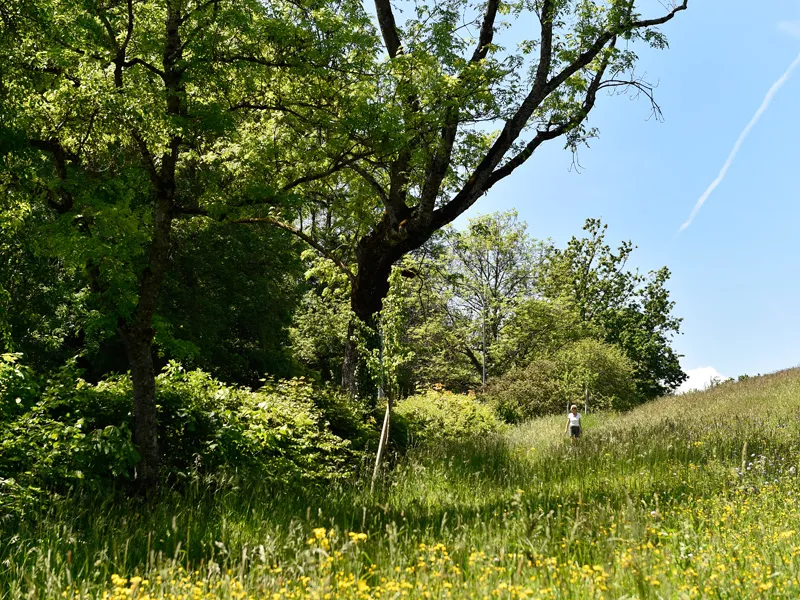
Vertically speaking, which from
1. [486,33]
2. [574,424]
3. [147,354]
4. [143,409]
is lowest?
[574,424]

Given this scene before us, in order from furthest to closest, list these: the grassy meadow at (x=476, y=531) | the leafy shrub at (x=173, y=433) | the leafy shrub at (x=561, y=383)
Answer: the leafy shrub at (x=561, y=383) < the leafy shrub at (x=173, y=433) < the grassy meadow at (x=476, y=531)

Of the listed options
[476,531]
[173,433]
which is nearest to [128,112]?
[173,433]

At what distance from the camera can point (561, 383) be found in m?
25.4

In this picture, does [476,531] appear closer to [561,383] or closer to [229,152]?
[229,152]

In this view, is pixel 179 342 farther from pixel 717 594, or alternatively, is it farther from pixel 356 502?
pixel 717 594

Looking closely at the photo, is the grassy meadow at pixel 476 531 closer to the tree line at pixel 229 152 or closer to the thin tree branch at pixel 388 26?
A: the tree line at pixel 229 152

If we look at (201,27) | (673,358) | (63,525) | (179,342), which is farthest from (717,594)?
(673,358)

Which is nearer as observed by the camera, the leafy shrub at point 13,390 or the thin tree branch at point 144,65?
the leafy shrub at point 13,390

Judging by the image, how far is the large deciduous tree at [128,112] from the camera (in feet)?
24.4

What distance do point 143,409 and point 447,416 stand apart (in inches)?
464

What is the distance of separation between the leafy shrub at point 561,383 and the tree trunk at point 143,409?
1879 cm

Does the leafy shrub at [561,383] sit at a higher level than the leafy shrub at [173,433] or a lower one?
higher

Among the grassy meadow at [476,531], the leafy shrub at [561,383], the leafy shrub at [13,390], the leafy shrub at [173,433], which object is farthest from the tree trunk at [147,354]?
the leafy shrub at [561,383]

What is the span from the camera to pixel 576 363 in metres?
26.2
